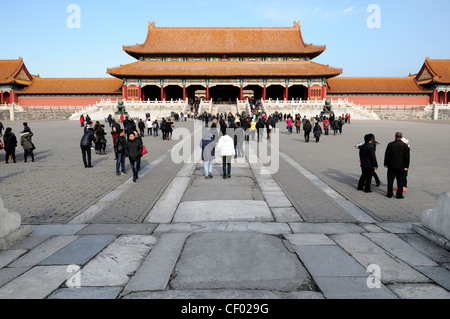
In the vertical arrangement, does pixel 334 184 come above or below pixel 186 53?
below

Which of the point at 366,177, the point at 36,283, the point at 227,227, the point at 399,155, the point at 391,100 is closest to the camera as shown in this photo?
the point at 36,283

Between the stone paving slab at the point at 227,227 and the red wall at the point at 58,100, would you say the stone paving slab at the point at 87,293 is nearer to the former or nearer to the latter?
the stone paving slab at the point at 227,227

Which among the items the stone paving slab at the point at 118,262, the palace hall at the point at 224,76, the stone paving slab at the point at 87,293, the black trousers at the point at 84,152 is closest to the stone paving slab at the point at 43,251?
the stone paving slab at the point at 118,262

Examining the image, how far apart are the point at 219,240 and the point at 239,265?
827 mm

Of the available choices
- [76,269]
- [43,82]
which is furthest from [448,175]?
[43,82]

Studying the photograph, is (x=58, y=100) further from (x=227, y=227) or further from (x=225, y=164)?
(x=227, y=227)

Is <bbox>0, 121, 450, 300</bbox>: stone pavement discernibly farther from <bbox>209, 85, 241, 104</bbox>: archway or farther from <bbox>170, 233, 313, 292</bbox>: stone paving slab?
<bbox>209, 85, 241, 104</bbox>: archway

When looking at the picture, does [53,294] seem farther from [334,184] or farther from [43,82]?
[43,82]

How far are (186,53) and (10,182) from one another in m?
40.8

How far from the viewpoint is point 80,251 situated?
4.32 meters

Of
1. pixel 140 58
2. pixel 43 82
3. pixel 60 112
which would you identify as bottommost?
pixel 60 112

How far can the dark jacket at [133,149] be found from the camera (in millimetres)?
8586

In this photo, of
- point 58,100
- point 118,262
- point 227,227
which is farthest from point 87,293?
point 58,100
